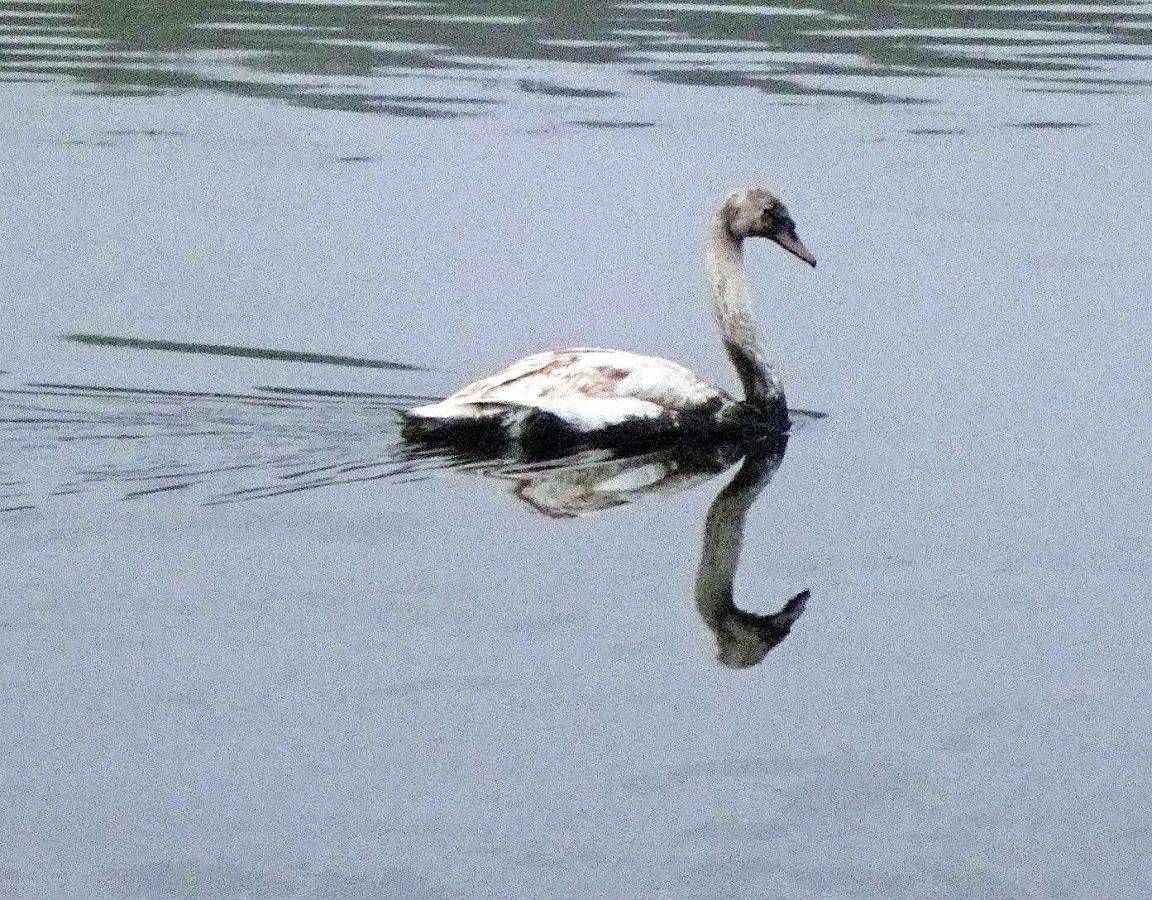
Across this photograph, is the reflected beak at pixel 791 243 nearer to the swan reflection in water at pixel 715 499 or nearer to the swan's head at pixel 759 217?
the swan's head at pixel 759 217

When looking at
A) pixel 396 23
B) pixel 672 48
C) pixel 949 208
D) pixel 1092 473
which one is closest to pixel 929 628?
pixel 1092 473

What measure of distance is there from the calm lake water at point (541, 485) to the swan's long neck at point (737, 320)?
31 centimetres

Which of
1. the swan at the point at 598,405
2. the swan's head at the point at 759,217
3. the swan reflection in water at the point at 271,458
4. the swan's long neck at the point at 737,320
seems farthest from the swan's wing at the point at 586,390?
the swan's head at the point at 759,217

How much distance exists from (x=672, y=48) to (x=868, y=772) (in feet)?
51.0

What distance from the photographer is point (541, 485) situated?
11.4m

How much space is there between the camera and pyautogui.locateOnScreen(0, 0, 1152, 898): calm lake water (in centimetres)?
777

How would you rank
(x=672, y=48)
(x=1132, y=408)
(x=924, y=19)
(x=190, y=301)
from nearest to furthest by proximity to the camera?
(x=1132, y=408) → (x=190, y=301) → (x=672, y=48) → (x=924, y=19)

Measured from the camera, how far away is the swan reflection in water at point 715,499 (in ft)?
31.6

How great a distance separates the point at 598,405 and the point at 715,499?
2.55 feet

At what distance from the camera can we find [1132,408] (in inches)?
503

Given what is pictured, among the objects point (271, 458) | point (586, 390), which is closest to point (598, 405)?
point (586, 390)

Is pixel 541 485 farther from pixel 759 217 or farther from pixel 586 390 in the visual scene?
pixel 759 217

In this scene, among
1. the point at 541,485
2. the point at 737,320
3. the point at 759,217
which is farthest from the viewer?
the point at 759,217

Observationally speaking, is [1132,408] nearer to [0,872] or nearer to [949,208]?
[949,208]
